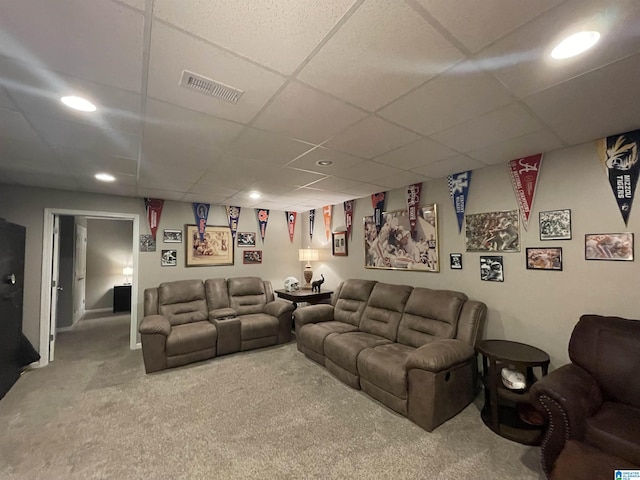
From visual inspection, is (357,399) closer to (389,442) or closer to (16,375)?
(389,442)

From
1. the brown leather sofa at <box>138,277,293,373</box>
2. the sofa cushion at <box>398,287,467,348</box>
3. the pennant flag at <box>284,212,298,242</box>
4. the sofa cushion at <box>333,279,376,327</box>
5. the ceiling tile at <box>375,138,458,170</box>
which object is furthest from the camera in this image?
the pennant flag at <box>284,212,298,242</box>

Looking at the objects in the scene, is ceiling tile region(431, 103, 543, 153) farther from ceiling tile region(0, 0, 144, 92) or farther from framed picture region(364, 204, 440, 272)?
ceiling tile region(0, 0, 144, 92)

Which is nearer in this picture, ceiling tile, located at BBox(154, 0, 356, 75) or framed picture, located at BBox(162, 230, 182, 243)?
ceiling tile, located at BBox(154, 0, 356, 75)

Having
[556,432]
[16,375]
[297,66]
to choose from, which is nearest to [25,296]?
[16,375]

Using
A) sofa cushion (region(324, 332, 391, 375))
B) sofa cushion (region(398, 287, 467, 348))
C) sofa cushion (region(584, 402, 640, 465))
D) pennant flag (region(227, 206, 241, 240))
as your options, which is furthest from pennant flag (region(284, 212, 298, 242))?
sofa cushion (region(584, 402, 640, 465))

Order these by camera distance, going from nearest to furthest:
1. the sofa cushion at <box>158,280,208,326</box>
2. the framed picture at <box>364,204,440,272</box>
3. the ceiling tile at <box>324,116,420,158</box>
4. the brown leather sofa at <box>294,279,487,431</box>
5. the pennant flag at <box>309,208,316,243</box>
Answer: the ceiling tile at <box>324,116,420,158</box> < the brown leather sofa at <box>294,279,487,431</box> < the framed picture at <box>364,204,440,272</box> < the sofa cushion at <box>158,280,208,326</box> < the pennant flag at <box>309,208,316,243</box>

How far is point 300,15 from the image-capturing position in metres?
1.08

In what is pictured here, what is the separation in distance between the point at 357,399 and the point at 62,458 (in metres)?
2.37

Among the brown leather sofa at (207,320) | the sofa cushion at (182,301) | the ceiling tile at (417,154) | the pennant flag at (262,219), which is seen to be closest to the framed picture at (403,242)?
the ceiling tile at (417,154)

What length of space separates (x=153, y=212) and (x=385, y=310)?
4002 millimetres

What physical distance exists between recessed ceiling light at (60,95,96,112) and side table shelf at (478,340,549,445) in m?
3.50

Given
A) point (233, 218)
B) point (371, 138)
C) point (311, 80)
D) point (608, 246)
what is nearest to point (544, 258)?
point (608, 246)

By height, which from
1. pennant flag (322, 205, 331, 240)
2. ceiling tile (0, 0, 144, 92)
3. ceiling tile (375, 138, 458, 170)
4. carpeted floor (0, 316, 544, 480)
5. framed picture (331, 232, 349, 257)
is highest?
ceiling tile (0, 0, 144, 92)

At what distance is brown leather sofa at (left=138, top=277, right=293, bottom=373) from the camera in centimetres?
346
